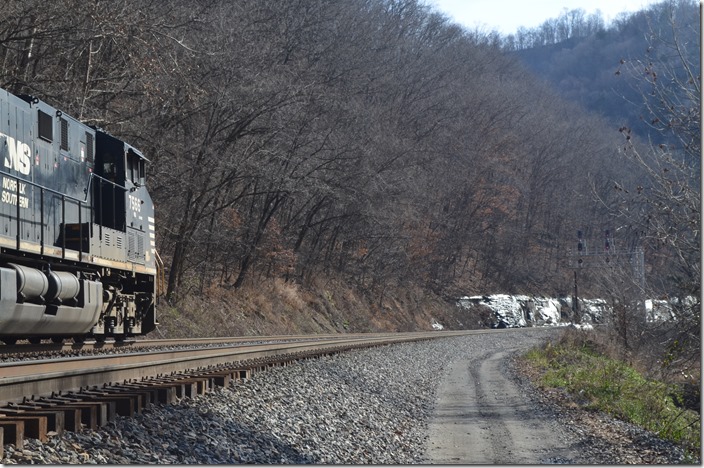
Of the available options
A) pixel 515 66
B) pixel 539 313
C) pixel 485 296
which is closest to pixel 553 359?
pixel 485 296

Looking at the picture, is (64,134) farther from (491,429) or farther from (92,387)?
(491,429)

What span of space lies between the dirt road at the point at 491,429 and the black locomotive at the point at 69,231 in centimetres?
611

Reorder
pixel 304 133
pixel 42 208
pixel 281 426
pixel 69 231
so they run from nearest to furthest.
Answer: pixel 281 426 < pixel 42 208 < pixel 69 231 < pixel 304 133

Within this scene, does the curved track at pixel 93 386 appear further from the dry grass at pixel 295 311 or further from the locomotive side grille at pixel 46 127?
the dry grass at pixel 295 311

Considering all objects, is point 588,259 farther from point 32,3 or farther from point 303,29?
point 32,3

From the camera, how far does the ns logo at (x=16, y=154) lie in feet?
38.9

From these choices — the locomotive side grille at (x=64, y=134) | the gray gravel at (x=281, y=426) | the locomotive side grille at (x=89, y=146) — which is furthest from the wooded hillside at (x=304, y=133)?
the gray gravel at (x=281, y=426)

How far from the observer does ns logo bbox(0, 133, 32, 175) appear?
38.9 ft

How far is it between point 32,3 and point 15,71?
89.2 inches

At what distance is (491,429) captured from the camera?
1155 cm

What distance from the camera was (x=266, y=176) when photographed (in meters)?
27.4

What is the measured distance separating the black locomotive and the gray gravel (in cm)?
348

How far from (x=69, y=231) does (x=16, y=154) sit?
6.27 ft

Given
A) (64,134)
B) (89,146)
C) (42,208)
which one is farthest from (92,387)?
(89,146)
